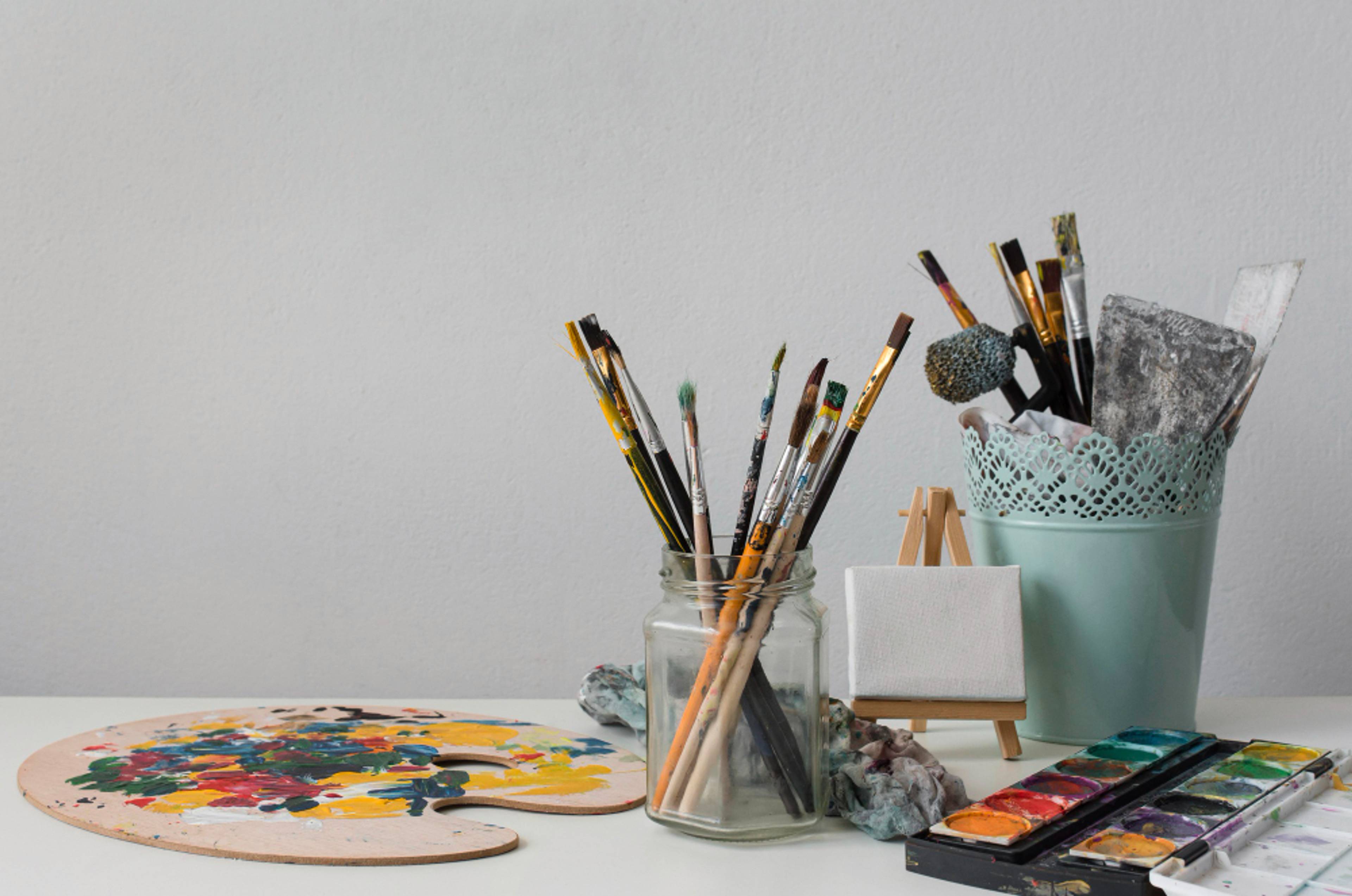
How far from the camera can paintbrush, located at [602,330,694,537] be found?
562 millimetres

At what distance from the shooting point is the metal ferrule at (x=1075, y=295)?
2.41 feet

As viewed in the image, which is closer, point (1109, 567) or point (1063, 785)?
point (1063, 785)

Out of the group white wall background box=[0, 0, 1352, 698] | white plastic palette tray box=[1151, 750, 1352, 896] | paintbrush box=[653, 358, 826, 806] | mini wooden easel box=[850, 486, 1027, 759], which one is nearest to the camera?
white plastic palette tray box=[1151, 750, 1352, 896]

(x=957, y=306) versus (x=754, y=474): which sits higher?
(x=957, y=306)

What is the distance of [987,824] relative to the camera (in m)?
0.50

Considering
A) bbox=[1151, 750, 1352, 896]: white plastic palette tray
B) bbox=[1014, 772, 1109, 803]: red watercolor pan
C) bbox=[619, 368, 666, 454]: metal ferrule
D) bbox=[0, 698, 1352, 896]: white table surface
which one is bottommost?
bbox=[0, 698, 1352, 896]: white table surface

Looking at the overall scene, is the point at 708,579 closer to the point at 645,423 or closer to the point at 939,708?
the point at 645,423

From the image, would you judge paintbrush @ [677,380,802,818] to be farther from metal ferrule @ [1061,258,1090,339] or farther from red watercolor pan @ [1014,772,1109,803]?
metal ferrule @ [1061,258,1090,339]

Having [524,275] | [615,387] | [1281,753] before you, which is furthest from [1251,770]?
[524,275]

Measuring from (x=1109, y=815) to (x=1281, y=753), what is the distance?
0.15 metres

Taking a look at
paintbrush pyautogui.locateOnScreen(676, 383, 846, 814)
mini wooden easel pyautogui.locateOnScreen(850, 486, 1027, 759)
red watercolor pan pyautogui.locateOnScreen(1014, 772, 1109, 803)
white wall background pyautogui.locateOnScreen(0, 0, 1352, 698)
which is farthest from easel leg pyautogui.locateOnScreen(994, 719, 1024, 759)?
white wall background pyautogui.locateOnScreen(0, 0, 1352, 698)

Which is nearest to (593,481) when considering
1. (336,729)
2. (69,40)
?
(336,729)

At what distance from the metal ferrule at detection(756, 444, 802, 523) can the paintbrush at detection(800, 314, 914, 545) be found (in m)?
0.02

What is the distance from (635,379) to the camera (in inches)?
43.2
